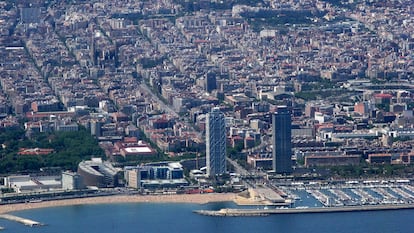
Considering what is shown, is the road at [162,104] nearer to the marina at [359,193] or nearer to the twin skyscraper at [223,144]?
the twin skyscraper at [223,144]

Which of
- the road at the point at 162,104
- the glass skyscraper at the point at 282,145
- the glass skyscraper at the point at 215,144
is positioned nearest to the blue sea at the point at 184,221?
the glass skyscraper at the point at 215,144

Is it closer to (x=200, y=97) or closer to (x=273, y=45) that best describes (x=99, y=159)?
(x=200, y=97)

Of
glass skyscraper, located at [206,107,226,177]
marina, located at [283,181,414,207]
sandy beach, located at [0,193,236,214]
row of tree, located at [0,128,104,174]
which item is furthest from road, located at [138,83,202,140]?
sandy beach, located at [0,193,236,214]

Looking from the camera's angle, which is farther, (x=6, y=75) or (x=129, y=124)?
(x=6, y=75)

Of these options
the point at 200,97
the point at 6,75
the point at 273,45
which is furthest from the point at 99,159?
the point at 273,45

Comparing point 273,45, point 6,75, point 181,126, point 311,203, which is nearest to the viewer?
point 311,203

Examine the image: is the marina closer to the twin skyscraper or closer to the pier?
the twin skyscraper

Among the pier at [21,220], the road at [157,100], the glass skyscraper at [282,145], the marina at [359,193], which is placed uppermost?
the glass skyscraper at [282,145]
